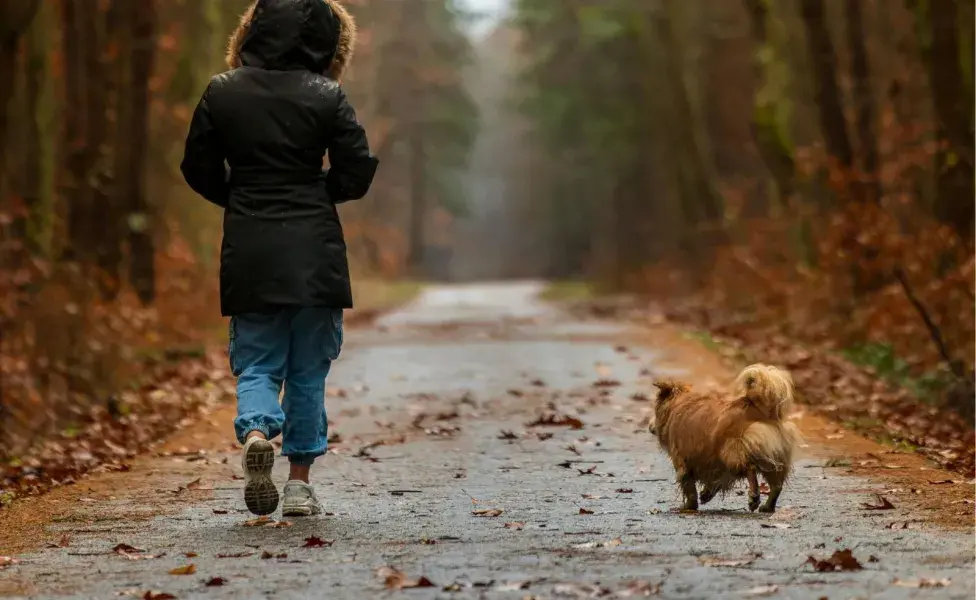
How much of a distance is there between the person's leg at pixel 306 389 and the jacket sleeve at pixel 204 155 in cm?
76

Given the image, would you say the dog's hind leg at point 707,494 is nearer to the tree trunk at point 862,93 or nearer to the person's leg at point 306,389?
the person's leg at point 306,389

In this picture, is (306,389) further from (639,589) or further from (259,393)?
(639,589)

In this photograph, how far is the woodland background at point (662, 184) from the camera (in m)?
14.2

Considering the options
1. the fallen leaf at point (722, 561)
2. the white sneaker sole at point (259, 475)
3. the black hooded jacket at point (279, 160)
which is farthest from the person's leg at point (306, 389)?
the fallen leaf at point (722, 561)

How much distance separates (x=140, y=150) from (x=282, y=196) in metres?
13.4

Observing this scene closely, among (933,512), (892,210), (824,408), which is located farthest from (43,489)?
(892,210)

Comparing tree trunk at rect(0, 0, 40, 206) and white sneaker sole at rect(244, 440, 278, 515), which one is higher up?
tree trunk at rect(0, 0, 40, 206)

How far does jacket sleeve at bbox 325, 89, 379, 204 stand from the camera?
7.68 m

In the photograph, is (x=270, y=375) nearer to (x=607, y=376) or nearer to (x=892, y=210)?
(x=607, y=376)

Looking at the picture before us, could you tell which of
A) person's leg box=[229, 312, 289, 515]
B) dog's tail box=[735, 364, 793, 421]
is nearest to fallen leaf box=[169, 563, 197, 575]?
person's leg box=[229, 312, 289, 515]

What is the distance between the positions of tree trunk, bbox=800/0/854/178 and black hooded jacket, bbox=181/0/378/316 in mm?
12993

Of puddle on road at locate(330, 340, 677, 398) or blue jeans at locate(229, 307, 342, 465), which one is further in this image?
puddle on road at locate(330, 340, 677, 398)

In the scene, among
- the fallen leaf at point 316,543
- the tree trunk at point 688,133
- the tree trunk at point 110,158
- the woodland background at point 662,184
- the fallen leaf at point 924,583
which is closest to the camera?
the fallen leaf at point 924,583

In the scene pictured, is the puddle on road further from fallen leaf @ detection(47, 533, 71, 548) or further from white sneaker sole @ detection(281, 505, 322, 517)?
fallen leaf @ detection(47, 533, 71, 548)
